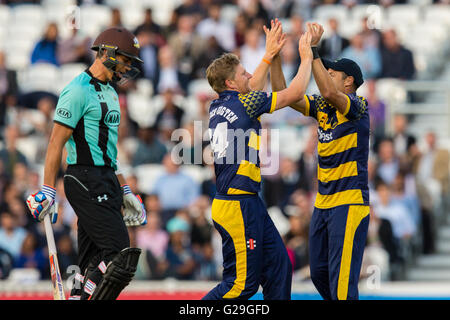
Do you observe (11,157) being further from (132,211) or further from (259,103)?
(259,103)

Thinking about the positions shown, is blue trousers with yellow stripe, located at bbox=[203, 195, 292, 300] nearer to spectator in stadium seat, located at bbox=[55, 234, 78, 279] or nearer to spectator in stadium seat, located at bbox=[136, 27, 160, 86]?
spectator in stadium seat, located at bbox=[55, 234, 78, 279]

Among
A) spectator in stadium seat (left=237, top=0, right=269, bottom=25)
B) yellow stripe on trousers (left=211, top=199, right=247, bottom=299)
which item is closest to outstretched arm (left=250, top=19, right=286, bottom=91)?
yellow stripe on trousers (left=211, top=199, right=247, bottom=299)

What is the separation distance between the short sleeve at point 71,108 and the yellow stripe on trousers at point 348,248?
2.33 metres

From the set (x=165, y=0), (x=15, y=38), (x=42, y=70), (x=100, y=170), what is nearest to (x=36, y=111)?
(x=42, y=70)

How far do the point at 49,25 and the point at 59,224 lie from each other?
15.3ft

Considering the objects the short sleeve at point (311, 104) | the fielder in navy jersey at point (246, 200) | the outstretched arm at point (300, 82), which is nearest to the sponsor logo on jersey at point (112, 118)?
the fielder in navy jersey at point (246, 200)

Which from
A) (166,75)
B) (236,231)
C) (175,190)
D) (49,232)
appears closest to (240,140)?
(236,231)

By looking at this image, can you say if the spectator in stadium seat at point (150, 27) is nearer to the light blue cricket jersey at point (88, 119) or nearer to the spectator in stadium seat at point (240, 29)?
the spectator in stadium seat at point (240, 29)

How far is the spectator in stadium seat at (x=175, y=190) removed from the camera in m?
12.7

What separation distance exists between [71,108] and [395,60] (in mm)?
8591

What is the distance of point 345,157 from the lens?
702cm

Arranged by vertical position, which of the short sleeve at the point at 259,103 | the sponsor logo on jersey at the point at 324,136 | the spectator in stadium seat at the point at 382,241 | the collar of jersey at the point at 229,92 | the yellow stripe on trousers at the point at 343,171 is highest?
the collar of jersey at the point at 229,92
